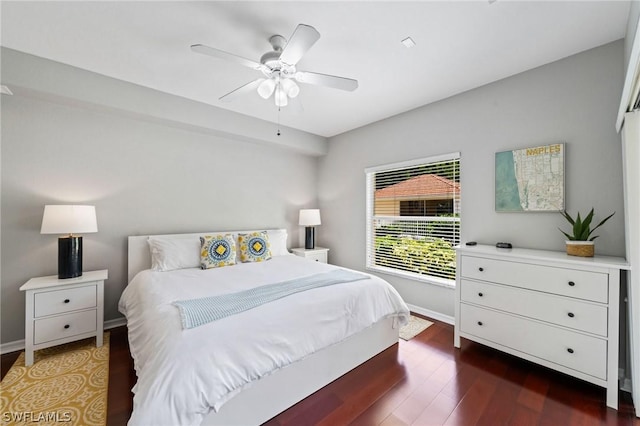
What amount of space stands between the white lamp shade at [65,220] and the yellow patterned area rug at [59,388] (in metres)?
1.09

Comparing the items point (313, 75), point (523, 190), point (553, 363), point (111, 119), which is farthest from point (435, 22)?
point (111, 119)

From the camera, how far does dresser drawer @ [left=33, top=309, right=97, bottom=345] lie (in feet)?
7.10

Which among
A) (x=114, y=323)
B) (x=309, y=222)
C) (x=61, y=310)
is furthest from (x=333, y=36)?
(x=114, y=323)

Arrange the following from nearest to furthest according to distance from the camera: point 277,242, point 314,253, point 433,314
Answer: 1. point 433,314
2. point 277,242
3. point 314,253

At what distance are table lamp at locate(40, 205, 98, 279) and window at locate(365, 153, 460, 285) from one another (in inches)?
130

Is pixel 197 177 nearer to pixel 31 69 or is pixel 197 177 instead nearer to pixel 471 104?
pixel 31 69

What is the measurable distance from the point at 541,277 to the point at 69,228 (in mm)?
3960

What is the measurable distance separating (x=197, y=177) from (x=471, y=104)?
3391mm

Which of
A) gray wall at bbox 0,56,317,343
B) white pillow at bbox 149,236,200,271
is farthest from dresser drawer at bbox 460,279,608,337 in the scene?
gray wall at bbox 0,56,317,343

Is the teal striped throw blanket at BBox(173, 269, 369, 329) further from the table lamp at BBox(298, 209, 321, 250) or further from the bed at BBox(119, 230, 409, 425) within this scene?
the table lamp at BBox(298, 209, 321, 250)

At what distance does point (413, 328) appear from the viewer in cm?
287

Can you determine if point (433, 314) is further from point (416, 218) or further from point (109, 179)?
point (109, 179)

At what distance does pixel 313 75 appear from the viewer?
1.94m

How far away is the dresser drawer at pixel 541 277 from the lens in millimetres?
1788
